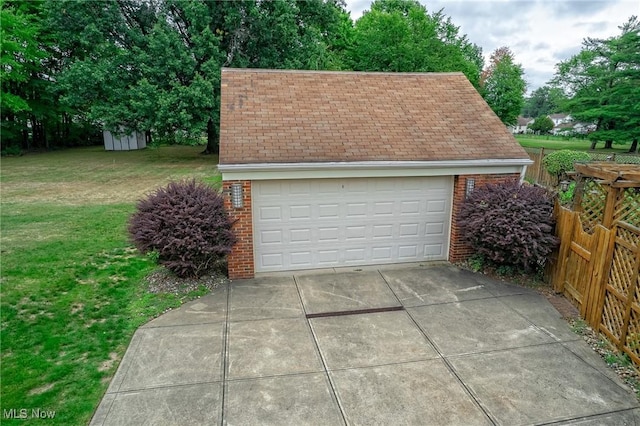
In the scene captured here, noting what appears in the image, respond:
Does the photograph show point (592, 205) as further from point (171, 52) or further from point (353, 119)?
point (171, 52)

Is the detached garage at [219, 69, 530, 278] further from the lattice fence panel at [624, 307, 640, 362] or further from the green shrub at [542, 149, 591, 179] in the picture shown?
the green shrub at [542, 149, 591, 179]

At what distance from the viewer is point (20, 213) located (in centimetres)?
1156

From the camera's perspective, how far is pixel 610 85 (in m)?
30.1

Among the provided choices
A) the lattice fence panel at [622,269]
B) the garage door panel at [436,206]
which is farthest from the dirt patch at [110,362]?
the lattice fence panel at [622,269]

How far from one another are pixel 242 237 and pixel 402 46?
21.0m

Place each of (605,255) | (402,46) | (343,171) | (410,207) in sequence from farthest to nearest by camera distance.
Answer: (402,46) → (410,207) → (343,171) → (605,255)

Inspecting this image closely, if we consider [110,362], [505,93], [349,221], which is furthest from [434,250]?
[505,93]

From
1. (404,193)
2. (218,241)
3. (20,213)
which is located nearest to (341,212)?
(404,193)

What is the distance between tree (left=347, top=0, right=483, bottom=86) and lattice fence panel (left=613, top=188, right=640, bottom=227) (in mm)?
20589

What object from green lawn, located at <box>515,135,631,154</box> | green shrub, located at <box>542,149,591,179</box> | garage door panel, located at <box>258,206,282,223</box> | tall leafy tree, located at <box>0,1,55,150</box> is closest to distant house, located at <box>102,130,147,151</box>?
tall leafy tree, located at <box>0,1,55,150</box>

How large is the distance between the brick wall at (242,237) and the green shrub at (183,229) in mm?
174

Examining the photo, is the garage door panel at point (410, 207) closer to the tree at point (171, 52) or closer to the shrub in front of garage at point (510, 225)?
the shrub in front of garage at point (510, 225)

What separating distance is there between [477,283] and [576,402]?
317 centimetres

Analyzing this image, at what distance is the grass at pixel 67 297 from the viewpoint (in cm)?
445
